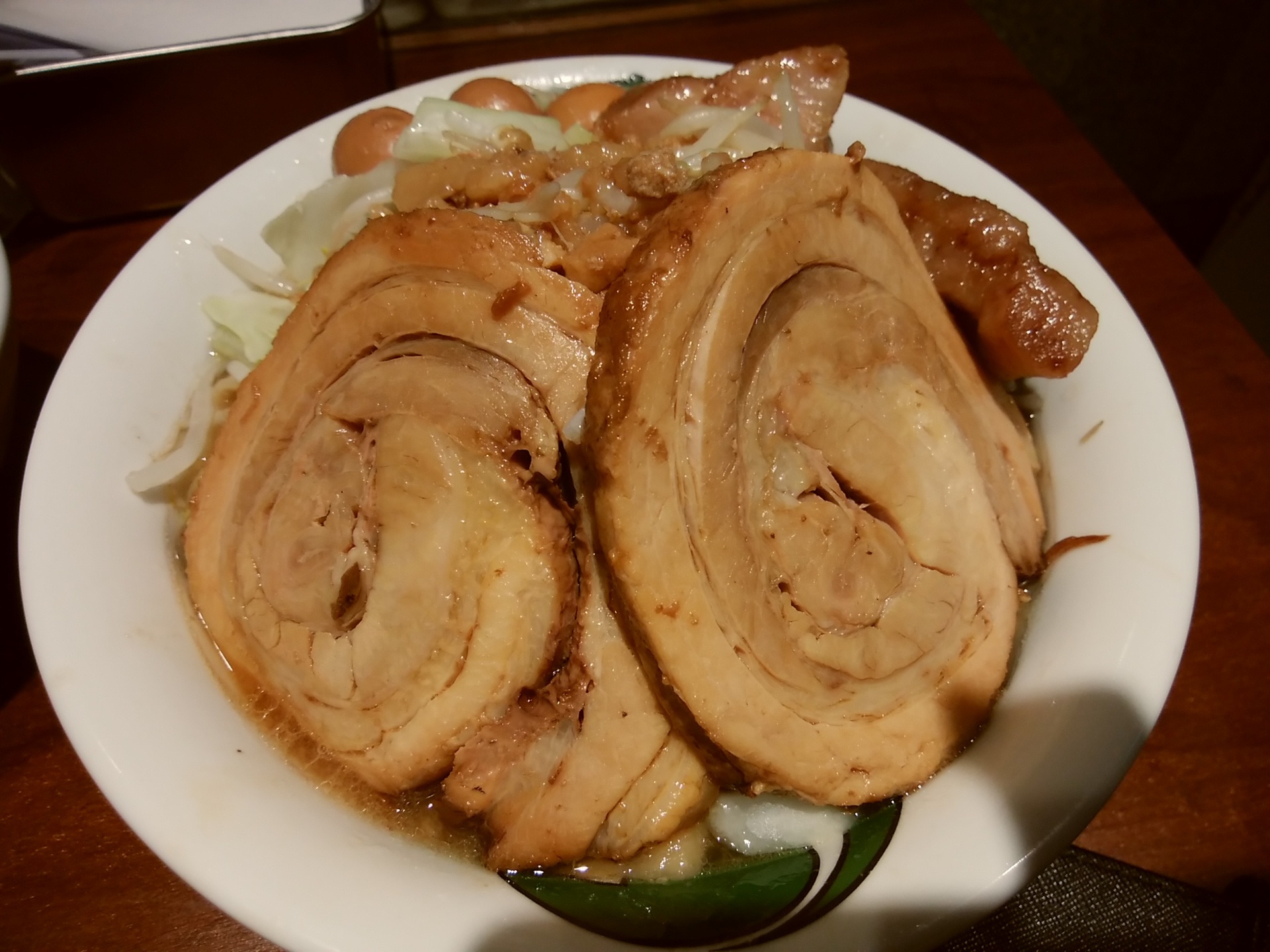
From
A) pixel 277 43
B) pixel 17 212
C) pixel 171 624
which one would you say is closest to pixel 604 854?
pixel 171 624

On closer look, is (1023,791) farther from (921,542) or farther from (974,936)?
(974,936)

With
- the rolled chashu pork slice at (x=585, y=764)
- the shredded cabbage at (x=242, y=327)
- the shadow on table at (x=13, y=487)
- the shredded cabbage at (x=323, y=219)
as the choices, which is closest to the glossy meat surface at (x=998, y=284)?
the rolled chashu pork slice at (x=585, y=764)

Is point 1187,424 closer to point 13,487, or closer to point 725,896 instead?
point 725,896

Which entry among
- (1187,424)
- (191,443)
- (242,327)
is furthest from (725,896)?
(1187,424)

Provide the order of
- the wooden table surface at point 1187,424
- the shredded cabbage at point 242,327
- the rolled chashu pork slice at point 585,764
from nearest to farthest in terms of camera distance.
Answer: the rolled chashu pork slice at point 585,764
the wooden table surface at point 1187,424
the shredded cabbage at point 242,327

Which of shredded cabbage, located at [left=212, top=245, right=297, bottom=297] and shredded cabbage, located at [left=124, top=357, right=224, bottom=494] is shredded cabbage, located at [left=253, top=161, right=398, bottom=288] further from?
shredded cabbage, located at [left=124, top=357, right=224, bottom=494]

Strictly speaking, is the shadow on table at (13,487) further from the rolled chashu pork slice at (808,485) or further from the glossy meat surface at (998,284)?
the glossy meat surface at (998,284)
